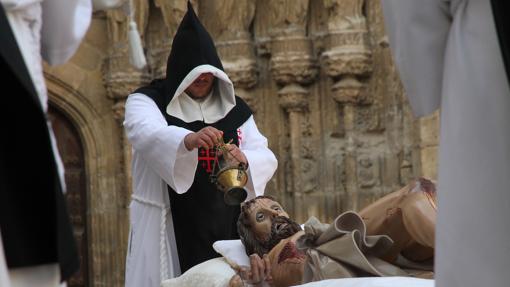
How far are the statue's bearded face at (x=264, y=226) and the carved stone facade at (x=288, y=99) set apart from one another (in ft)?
16.0

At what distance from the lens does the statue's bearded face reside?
7652 mm

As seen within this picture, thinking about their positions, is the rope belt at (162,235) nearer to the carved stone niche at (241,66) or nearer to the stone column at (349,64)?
the stone column at (349,64)

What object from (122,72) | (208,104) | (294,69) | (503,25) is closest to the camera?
(503,25)

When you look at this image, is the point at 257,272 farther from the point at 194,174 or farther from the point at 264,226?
the point at 194,174

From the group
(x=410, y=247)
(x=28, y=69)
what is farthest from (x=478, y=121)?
(x=410, y=247)

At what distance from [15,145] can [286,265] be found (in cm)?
307

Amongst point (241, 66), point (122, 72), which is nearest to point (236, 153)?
point (241, 66)

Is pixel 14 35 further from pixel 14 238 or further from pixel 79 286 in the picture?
pixel 79 286

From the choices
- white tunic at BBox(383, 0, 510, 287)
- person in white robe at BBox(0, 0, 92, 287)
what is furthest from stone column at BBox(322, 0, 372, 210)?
person in white robe at BBox(0, 0, 92, 287)

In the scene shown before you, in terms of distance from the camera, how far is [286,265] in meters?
7.21

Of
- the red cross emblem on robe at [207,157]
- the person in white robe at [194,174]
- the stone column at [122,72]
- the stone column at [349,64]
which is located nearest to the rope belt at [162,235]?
the person in white robe at [194,174]

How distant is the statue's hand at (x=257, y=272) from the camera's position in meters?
7.27

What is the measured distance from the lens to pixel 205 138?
825 cm

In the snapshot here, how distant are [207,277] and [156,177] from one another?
175 centimetres
